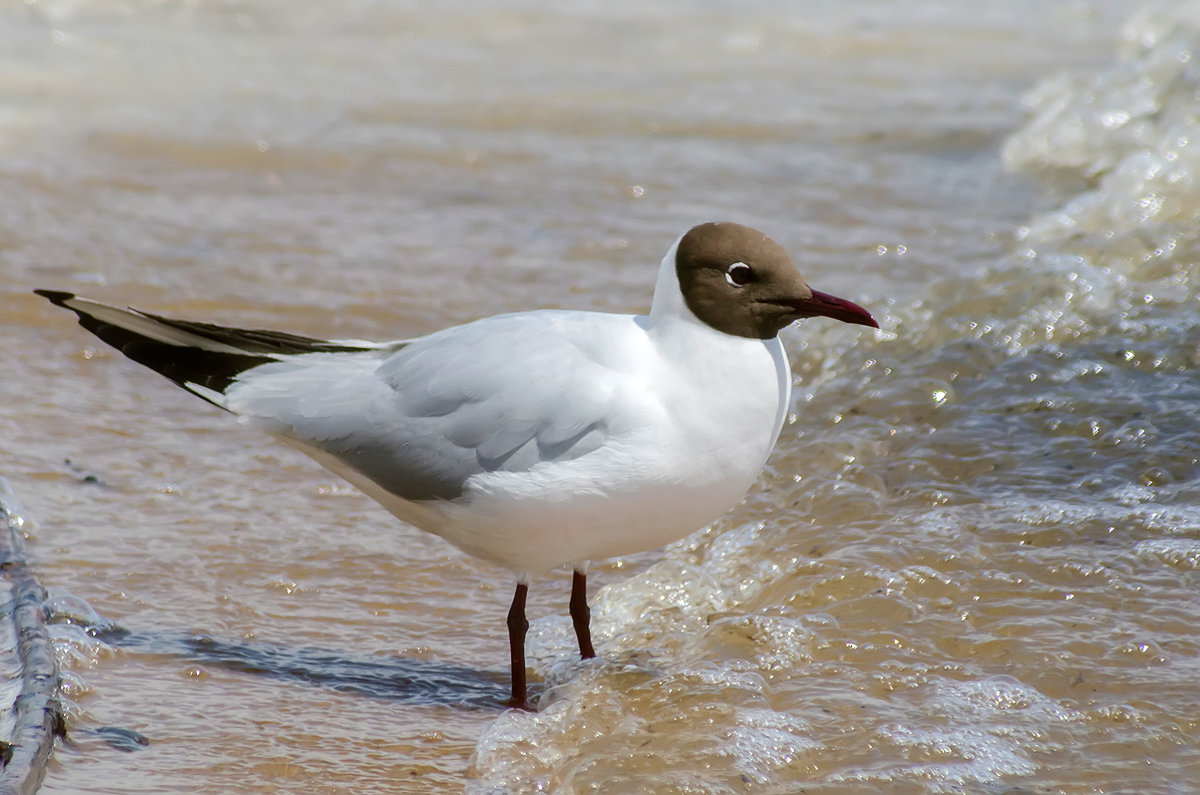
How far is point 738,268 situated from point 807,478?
1.41 metres

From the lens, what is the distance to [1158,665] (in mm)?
3336

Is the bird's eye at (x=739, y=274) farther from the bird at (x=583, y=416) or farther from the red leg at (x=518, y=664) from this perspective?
the red leg at (x=518, y=664)

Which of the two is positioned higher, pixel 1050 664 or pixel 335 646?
pixel 1050 664

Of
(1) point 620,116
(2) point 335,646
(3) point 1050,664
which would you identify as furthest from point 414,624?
(1) point 620,116

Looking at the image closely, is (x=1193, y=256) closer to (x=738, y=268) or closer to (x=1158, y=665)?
(x=1158, y=665)

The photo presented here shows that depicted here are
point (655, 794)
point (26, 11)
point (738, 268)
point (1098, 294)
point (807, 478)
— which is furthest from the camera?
point (26, 11)

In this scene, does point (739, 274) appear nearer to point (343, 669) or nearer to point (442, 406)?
point (442, 406)

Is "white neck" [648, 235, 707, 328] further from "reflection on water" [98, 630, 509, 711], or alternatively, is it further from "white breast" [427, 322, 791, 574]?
"reflection on water" [98, 630, 509, 711]

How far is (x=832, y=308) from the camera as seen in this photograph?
3186mm

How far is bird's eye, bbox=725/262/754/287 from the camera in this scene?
127 inches

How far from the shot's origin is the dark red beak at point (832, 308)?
10.4 ft

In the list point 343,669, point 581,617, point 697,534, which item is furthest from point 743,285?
point 343,669

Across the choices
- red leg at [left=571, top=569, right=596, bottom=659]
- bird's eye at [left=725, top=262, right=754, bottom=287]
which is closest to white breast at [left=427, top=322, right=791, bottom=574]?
bird's eye at [left=725, top=262, right=754, bottom=287]

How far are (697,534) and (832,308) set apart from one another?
4.03 ft
